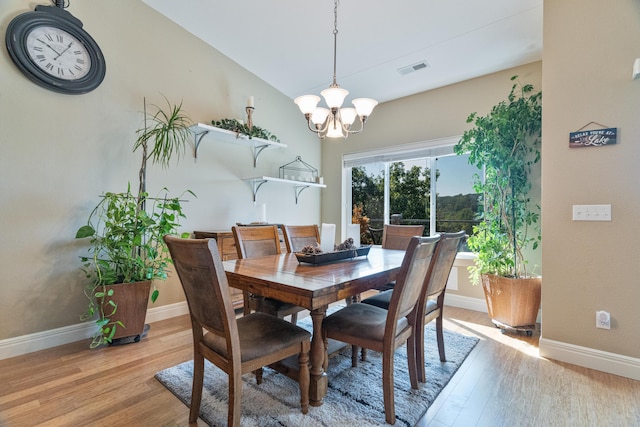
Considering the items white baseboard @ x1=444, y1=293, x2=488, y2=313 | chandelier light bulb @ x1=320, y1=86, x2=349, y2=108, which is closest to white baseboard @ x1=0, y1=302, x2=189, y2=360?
chandelier light bulb @ x1=320, y1=86, x2=349, y2=108

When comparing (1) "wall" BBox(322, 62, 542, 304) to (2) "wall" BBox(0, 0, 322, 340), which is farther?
(1) "wall" BBox(322, 62, 542, 304)

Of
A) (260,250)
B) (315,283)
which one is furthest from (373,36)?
(315,283)

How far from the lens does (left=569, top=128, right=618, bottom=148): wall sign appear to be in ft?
6.72

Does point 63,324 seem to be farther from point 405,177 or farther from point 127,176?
point 405,177

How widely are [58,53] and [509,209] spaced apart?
4.18 meters

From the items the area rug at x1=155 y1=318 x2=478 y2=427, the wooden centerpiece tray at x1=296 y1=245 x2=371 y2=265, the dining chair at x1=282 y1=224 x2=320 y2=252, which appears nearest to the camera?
the area rug at x1=155 y1=318 x2=478 y2=427

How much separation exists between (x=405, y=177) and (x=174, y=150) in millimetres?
2896

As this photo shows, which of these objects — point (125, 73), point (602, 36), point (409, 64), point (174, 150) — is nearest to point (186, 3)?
point (125, 73)

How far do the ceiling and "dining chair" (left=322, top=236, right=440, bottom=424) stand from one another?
2.02m

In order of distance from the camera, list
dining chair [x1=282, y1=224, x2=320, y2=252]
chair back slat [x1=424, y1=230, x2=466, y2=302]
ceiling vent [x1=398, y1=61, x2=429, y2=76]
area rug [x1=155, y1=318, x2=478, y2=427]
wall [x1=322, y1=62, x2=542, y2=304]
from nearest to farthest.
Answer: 1. area rug [x1=155, y1=318, x2=478, y2=427]
2. chair back slat [x1=424, y1=230, x2=466, y2=302]
3. dining chair [x1=282, y1=224, x2=320, y2=252]
4. ceiling vent [x1=398, y1=61, x2=429, y2=76]
5. wall [x1=322, y1=62, x2=542, y2=304]

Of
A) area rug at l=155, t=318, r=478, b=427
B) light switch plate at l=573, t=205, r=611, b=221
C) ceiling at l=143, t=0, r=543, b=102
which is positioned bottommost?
area rug at l=155, t=318, r=478, b=427

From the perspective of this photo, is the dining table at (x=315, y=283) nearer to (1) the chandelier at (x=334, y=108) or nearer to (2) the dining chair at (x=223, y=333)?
(2) the dining chair at (x=223, y=333)

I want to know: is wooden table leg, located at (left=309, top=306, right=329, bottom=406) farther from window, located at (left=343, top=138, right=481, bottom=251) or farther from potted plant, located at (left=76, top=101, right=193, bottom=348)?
window, located at (left=343, top=138, right=481, bottom=251)

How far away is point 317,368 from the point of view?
1.61 meters
